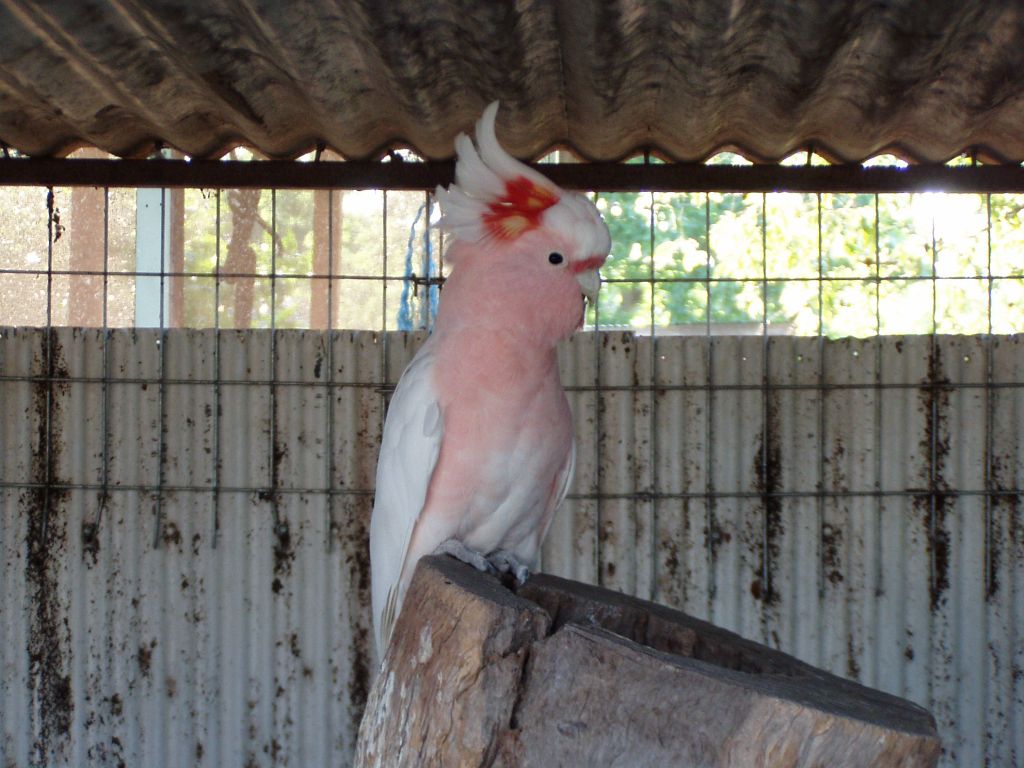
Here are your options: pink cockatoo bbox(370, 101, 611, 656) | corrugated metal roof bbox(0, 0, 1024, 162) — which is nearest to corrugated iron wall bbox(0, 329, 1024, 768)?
corrugated metal roof bbox(0, 0, 1024, 162)

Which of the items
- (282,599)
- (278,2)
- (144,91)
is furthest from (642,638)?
(282,599)

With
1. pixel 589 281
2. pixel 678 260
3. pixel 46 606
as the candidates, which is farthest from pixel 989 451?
pixel 678 260

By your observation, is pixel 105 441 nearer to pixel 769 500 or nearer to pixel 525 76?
pixel 525 76

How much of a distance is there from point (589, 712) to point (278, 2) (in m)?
2.20

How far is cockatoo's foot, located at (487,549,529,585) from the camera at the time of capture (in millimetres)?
2486

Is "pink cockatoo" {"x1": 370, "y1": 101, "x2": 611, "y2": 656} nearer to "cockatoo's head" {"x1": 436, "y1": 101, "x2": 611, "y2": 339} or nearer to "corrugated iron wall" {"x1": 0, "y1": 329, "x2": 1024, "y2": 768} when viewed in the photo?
"cockatoo's head" {"x1": 436, "y1": 101, "x2": 611, "y2": 339}

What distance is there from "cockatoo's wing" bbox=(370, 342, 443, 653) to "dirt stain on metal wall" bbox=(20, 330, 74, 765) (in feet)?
8.64

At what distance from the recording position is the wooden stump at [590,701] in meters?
1.40

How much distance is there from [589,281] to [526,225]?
0.73 feet

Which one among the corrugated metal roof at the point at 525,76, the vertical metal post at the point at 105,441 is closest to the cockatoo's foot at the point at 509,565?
the corrugated metal roof at the point at 525,76

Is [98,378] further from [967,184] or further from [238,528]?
[967,184]

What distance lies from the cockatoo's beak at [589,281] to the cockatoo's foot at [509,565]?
731 mm

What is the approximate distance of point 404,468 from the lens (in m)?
2.73

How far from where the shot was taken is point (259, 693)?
490 cm
